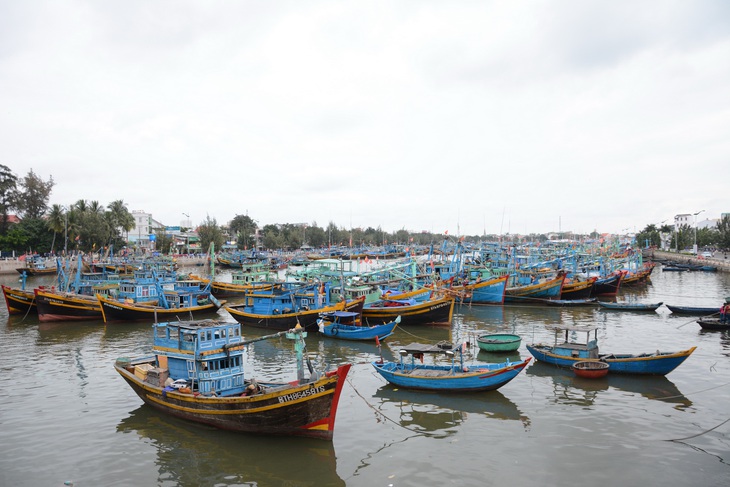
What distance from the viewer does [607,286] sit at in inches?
2227

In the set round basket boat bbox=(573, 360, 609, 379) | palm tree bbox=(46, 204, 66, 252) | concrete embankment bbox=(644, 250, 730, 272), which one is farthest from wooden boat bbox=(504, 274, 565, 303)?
palm tree bbox=(46, 204, 66, 252)

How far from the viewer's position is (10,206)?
9075cm

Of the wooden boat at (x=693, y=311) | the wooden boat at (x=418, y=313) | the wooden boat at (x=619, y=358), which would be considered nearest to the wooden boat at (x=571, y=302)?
the wooden boat at (x=693, y=311)

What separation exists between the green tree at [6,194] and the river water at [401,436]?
77.2 m

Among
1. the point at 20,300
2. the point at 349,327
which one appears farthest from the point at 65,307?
the point at 349,327

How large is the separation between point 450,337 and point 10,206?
9506 centimetres

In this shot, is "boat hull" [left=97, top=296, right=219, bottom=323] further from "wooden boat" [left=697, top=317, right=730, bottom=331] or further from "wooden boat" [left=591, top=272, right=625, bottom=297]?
"wooden boat" [left=591, top=272, right=625, bottom=297]

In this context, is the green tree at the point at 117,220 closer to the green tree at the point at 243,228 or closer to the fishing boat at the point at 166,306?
the green tree at the point at 243,228

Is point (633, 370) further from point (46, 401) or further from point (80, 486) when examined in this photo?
point (46, 401)

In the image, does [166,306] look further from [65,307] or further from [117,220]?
[117,220]

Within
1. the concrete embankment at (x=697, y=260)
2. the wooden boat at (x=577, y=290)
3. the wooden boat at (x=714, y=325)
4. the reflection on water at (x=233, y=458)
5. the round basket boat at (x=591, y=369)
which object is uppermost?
the concrete embankment at (x=697, y=260)

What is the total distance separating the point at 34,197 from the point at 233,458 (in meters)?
102

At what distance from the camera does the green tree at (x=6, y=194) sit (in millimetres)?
86625

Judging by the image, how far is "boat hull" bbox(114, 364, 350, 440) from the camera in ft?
52.7
